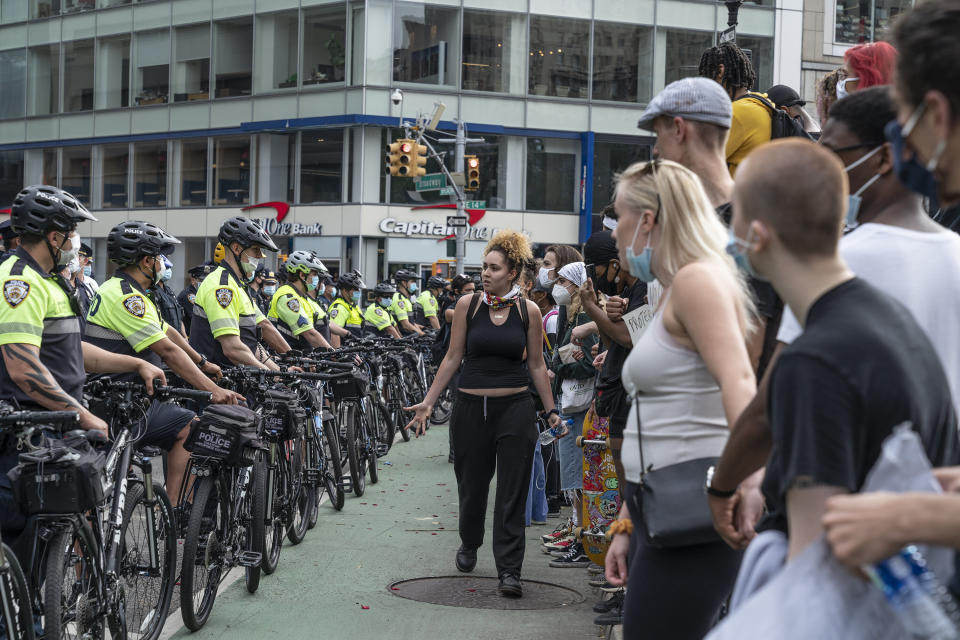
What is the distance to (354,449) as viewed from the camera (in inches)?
452

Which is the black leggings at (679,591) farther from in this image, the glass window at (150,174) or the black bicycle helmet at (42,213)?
the glass window at (150,174)

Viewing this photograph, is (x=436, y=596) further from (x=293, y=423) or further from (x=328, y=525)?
(x=328, y=525)

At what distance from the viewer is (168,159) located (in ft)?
146

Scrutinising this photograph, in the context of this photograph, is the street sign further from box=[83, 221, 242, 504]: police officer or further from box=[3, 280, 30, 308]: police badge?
box=[3, 280, 30, 308]: police badge

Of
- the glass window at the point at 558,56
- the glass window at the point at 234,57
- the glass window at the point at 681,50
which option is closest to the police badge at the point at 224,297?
the glass window at the point at 558,56

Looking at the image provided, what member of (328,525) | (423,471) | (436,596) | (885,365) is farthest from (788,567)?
(423,471)

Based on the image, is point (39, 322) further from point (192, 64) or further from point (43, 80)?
point (43, 80)

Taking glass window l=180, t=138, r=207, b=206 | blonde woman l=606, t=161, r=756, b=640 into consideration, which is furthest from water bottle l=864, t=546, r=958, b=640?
glass window l=180, t=138, r=207, b=206

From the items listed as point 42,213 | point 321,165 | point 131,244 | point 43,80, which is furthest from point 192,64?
point 42,213

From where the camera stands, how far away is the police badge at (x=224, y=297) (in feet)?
30.9

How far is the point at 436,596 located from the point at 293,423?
1631 millimetres

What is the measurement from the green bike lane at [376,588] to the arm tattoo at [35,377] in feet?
5.24

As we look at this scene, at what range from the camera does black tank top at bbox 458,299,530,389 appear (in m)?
8.02

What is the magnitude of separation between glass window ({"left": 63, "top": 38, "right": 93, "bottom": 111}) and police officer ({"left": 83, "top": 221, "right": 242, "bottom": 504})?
41.3 m
